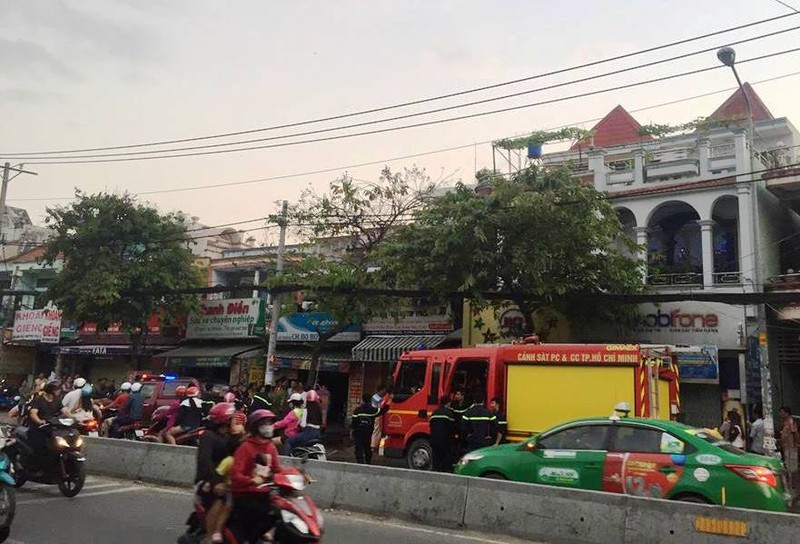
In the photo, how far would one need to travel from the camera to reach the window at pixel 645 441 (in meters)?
8.09

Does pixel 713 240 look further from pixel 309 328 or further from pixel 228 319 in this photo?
pixel 228 319

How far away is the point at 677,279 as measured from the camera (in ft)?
63.7

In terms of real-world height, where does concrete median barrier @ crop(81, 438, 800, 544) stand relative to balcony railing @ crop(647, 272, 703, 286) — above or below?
below

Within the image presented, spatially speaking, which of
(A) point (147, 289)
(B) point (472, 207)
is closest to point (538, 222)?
(B) point (472, 207)

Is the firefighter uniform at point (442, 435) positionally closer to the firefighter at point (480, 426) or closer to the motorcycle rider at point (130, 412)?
the firefighter at point (480, 426)

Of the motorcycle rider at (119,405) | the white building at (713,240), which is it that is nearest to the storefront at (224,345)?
the motorcycle rider at (119,405)

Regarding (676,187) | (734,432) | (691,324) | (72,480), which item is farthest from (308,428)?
(676,187)

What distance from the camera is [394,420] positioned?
13922mm

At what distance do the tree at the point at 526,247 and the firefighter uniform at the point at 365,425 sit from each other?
4.27 metres

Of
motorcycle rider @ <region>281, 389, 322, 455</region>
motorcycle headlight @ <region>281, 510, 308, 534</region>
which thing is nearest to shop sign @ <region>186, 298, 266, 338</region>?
motorcycle rider @ <region>281, 389, 322, 455</region>

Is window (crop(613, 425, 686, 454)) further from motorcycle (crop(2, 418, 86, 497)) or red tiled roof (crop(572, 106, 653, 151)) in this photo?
red tiled roof (crop(572, 106, 653, 151))

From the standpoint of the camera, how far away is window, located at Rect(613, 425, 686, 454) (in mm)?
8094

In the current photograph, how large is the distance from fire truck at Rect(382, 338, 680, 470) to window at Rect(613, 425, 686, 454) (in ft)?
9.25

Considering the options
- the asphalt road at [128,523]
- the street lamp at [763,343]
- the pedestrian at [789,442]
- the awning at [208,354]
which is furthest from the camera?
the awning at [208,354]
